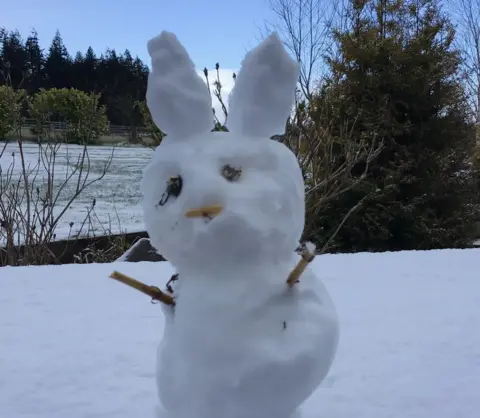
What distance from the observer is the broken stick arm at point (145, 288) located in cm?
117

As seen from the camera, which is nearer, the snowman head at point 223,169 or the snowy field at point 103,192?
the snowman head at point 223,169

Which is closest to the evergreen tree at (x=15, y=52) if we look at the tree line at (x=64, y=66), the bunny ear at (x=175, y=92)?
the tree line at (x=64, y=66)

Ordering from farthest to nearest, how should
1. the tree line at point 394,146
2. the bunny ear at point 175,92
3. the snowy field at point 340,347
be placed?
the tree line at point 394,146, the snowy field at point 340,347, the bunny ear at point 175,92

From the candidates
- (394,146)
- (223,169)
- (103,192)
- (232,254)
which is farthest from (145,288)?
(103,192)

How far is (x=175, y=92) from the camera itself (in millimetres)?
1309

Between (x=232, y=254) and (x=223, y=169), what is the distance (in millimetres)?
188

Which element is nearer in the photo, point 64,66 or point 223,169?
point 223,169

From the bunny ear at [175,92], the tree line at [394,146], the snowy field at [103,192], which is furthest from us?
the snowy field at [103,192]

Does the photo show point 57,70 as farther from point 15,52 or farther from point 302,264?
point 302,264

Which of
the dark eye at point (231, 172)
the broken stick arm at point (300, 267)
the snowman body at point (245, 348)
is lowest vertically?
the snowman body at point (245, 348)

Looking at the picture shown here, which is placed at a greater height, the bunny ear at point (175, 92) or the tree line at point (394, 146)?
the bunny ear at point (175, 92)

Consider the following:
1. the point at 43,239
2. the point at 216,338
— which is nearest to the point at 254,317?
the point at 216,338

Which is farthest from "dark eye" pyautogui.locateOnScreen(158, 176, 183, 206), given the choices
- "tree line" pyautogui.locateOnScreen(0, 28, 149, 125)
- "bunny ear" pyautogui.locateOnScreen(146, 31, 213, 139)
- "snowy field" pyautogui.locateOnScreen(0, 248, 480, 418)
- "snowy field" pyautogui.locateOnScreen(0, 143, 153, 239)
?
"tree line" pyautogui.locateOnScreen(0, 28, 149, 125)

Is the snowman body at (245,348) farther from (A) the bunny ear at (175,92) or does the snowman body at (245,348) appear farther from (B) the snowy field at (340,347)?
(B) the snowy field at (340,347)
